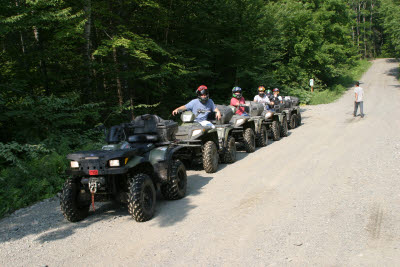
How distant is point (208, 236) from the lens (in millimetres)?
4395

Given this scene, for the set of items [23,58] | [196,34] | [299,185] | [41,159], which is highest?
[196,34]

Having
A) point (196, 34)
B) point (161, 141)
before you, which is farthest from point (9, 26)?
point (196, 34)

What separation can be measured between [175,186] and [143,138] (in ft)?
3.41

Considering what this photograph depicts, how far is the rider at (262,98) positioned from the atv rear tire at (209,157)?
5812 mm

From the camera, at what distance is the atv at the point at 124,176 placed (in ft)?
15.6

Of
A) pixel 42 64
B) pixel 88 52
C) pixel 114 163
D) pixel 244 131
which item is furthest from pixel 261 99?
pixel 114 163

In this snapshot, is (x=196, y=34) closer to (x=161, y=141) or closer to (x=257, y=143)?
(x=257, y=143)

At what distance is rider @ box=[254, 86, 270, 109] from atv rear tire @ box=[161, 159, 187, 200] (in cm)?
778

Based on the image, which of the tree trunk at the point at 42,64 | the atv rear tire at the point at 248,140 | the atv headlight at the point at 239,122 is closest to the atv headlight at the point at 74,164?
the atv headlight at the point at 239,122

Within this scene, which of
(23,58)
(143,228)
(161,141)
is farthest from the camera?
(23,58)

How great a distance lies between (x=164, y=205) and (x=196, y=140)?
2005mm

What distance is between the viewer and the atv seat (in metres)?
6.00

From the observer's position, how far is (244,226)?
15.3ft

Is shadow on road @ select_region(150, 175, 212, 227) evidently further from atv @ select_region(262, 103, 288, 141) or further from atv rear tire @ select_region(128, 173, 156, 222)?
atv @ select_region(262, 103, 288, 141)
